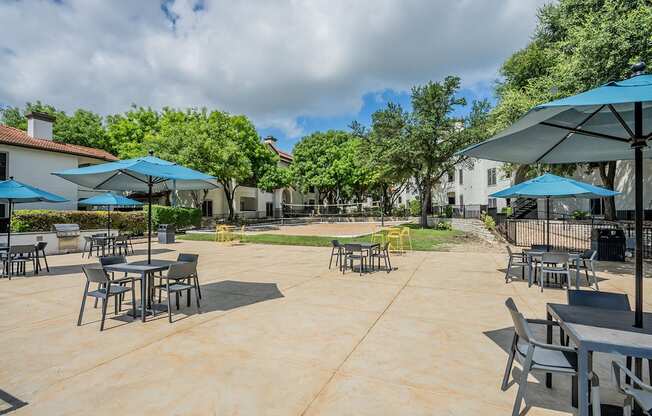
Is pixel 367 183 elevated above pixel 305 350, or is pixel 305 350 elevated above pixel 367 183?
pixel 367 183

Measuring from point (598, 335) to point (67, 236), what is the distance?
60.5 ft

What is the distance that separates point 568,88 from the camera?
481 inches

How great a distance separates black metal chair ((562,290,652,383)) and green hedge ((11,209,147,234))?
20811 millimetres

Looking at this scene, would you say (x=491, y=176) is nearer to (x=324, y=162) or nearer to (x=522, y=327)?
(x=324, y=162)

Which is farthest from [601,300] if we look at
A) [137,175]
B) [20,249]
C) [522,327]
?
[20,249]

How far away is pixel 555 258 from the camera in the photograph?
7266 mm

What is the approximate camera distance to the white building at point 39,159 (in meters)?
20.7

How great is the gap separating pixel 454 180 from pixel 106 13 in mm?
44444

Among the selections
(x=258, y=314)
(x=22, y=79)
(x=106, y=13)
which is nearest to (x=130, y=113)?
(x=22, y=79)

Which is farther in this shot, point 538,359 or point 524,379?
point 538,359

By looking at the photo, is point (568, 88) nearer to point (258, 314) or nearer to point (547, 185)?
point (547, 185)

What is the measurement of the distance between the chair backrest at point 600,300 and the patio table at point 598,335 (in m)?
0.14

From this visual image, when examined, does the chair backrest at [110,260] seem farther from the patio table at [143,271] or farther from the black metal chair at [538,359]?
the black metal chair at [538,359]

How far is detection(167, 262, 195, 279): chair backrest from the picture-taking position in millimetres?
5409
